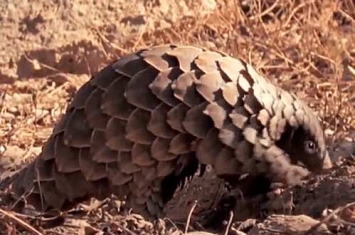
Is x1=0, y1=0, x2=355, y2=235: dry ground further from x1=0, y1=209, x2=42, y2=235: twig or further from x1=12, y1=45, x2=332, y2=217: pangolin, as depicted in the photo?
→ x1=0, y1=209, x2=42, y2=235: twig

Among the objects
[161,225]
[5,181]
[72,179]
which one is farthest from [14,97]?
[161,225]

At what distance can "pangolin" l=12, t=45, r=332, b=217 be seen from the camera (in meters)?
2.88

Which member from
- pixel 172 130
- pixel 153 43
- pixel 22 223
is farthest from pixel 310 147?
pixel 153 43

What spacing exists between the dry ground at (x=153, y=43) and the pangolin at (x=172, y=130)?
28.2 inches

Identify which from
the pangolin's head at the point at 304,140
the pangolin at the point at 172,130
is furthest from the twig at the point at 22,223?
the pangolin's head at the point at 304,140

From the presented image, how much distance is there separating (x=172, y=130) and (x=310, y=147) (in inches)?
16.1

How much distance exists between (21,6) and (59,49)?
257 millimetres

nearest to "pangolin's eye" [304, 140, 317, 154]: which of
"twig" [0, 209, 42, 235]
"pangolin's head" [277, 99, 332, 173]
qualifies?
"pangolin's head" [277, 99, 332, 173]

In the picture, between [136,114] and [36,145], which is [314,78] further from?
[136,114]

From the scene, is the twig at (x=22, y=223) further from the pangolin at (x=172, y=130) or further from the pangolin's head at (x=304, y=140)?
the pangolin's head at (x=304, y=140)

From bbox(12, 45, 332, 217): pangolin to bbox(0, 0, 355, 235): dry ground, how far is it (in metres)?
0.72

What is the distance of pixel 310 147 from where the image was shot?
304 cm

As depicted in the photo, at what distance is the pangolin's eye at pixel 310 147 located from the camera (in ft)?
9.93

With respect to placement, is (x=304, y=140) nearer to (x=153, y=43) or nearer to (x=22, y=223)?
(x=22, y=223)
